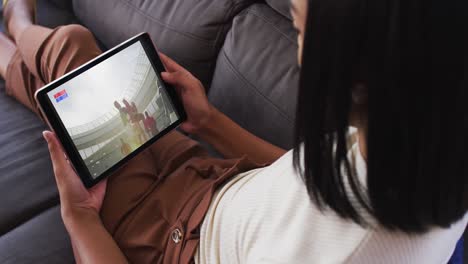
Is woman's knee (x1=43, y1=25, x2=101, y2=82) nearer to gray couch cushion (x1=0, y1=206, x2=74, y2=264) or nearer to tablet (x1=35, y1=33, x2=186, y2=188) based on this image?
tablet (x1=35, y1=33, x2=186, y2=188)

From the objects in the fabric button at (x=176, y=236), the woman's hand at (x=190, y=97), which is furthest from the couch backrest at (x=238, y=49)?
the fabric button at (x=176, y=236)

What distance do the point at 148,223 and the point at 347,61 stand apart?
56cm

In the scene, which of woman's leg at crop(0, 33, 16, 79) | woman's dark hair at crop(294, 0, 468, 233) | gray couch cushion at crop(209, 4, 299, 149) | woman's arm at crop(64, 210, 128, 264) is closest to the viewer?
woman's dark hair at crop(294, 0, 468, 233)

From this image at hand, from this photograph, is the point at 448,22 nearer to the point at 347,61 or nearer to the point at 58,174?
the point at 347,61

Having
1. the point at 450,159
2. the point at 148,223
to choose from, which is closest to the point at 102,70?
the point at 148,223

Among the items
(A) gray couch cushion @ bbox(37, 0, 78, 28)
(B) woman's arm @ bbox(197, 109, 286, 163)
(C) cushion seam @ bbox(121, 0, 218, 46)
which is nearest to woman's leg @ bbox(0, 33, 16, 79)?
(A) gray couch cushion @ bbox(37, 0, 78, 28)

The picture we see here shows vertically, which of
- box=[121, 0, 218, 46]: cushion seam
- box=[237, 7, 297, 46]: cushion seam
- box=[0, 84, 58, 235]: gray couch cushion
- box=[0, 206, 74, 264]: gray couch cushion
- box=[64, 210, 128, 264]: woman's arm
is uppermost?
box=[237, 7, 297, 46]: cushion seam

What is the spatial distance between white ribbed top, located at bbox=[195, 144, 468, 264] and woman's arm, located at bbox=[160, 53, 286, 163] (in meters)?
0.16

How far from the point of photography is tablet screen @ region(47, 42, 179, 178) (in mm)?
835

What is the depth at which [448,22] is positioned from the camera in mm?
414

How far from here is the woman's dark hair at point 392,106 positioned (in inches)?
16.6

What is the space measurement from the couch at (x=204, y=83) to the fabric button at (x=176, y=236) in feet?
0.86

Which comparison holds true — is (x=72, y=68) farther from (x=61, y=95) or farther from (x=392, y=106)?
(x=392, y=106)

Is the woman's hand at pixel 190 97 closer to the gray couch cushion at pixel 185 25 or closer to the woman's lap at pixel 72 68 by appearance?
the woman's lap at pixel 72 68
